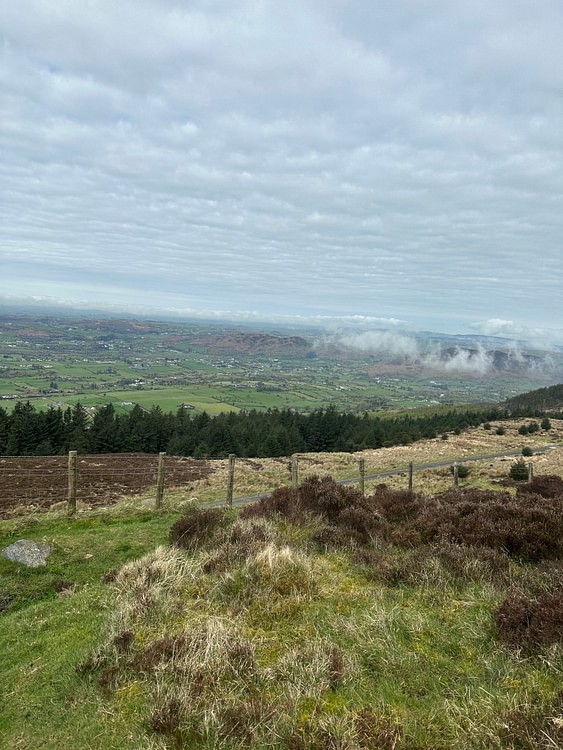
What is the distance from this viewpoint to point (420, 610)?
18.2ft

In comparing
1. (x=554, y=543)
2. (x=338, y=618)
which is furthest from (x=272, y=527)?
(x=554, y=543)

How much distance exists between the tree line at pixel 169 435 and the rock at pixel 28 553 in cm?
3742

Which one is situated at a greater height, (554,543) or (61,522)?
(554,543)

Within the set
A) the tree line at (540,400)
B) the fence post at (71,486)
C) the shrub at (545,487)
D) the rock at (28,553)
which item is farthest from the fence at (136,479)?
the tree line at (540,400)

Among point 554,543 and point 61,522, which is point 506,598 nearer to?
point 554,543

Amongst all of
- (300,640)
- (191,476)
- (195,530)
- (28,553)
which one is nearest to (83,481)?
(191,476)

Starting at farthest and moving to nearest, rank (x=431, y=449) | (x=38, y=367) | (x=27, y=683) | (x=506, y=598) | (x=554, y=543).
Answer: (x=38, y=367)
(x=431, y=449)
(x=554, y=543)
(x=506, y=598)
(x=27, y=683)

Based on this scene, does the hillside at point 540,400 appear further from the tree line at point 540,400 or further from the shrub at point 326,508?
the shrub at point 326,508

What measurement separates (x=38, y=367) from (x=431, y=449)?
162m

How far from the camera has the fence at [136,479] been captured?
16984 millimetres

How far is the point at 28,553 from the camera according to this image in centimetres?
845

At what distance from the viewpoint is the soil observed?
18.2m

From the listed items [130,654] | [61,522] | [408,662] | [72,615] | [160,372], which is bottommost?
[160,372]

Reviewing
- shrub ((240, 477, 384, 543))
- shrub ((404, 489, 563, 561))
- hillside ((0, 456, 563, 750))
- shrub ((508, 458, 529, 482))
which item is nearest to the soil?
shrub ((240, 477, 384, 543))
